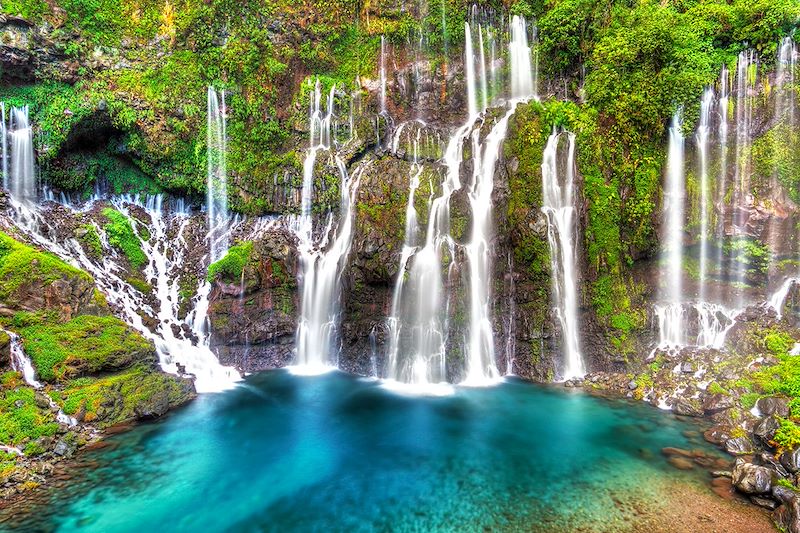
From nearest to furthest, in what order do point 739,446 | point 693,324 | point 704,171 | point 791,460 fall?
1. point 791,460
2. point 739,446
3. point 693,324
4. point 704,171

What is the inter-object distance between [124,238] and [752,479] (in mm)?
21748

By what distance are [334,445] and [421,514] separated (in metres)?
3.73

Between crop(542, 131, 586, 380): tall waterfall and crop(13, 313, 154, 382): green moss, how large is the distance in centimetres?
1402

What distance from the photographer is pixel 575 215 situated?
16031 mm

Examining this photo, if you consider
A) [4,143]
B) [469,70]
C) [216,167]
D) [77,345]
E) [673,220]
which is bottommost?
[77,345]

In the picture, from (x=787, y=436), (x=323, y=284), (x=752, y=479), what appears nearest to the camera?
(x=752, y=479)

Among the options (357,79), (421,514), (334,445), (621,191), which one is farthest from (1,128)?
(621,191)

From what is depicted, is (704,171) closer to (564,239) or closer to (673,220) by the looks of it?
(673,220)

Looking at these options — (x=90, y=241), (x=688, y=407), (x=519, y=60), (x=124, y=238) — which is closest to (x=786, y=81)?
(x=519, y=60)

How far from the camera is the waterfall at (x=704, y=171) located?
53.1ft

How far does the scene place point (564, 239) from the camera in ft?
52.3

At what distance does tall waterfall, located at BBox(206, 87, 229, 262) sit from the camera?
20.8 meters

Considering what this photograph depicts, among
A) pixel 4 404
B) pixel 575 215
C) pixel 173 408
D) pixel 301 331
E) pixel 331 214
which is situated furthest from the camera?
pixel 331 214

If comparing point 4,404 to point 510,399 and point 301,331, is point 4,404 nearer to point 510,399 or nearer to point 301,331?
point 301,331
